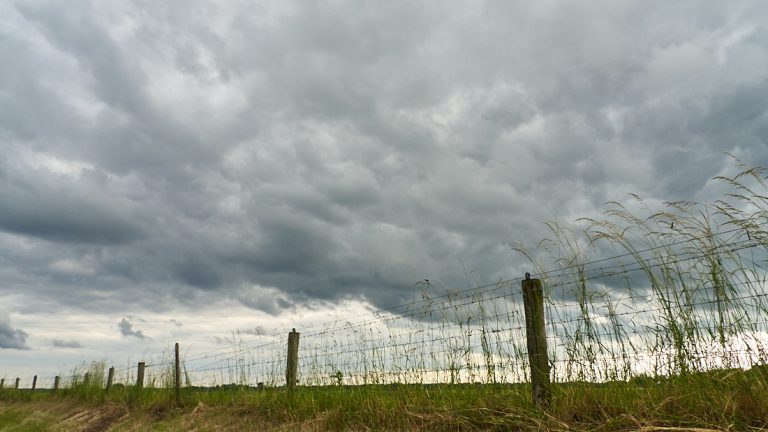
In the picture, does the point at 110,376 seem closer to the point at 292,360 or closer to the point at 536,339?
the point at 292,360

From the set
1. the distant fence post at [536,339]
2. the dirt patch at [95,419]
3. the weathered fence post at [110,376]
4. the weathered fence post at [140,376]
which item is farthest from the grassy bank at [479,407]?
the weathered fence post at [110,376]

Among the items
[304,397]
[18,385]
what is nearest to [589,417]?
[304,397]

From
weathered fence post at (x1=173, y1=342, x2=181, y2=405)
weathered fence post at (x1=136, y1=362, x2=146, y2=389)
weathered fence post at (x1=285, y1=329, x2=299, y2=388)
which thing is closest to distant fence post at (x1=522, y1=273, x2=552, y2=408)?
weathered fence post at (x1=285, y1=329, x2=299, y2=388)

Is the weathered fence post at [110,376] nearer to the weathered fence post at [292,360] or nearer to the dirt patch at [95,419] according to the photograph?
the dirt patch at [95,419]

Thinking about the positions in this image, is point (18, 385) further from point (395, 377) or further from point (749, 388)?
point (749, 388)

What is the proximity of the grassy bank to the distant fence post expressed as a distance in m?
0.13

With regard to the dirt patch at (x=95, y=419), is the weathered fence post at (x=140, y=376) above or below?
above

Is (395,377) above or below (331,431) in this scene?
above

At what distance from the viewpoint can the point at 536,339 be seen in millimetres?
4832

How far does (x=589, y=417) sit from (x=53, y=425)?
43.4ft

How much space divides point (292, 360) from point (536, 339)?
4727 millimetres

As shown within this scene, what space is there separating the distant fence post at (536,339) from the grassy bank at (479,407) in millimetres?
128

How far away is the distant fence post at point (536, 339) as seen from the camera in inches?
183

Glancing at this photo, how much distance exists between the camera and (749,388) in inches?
142
